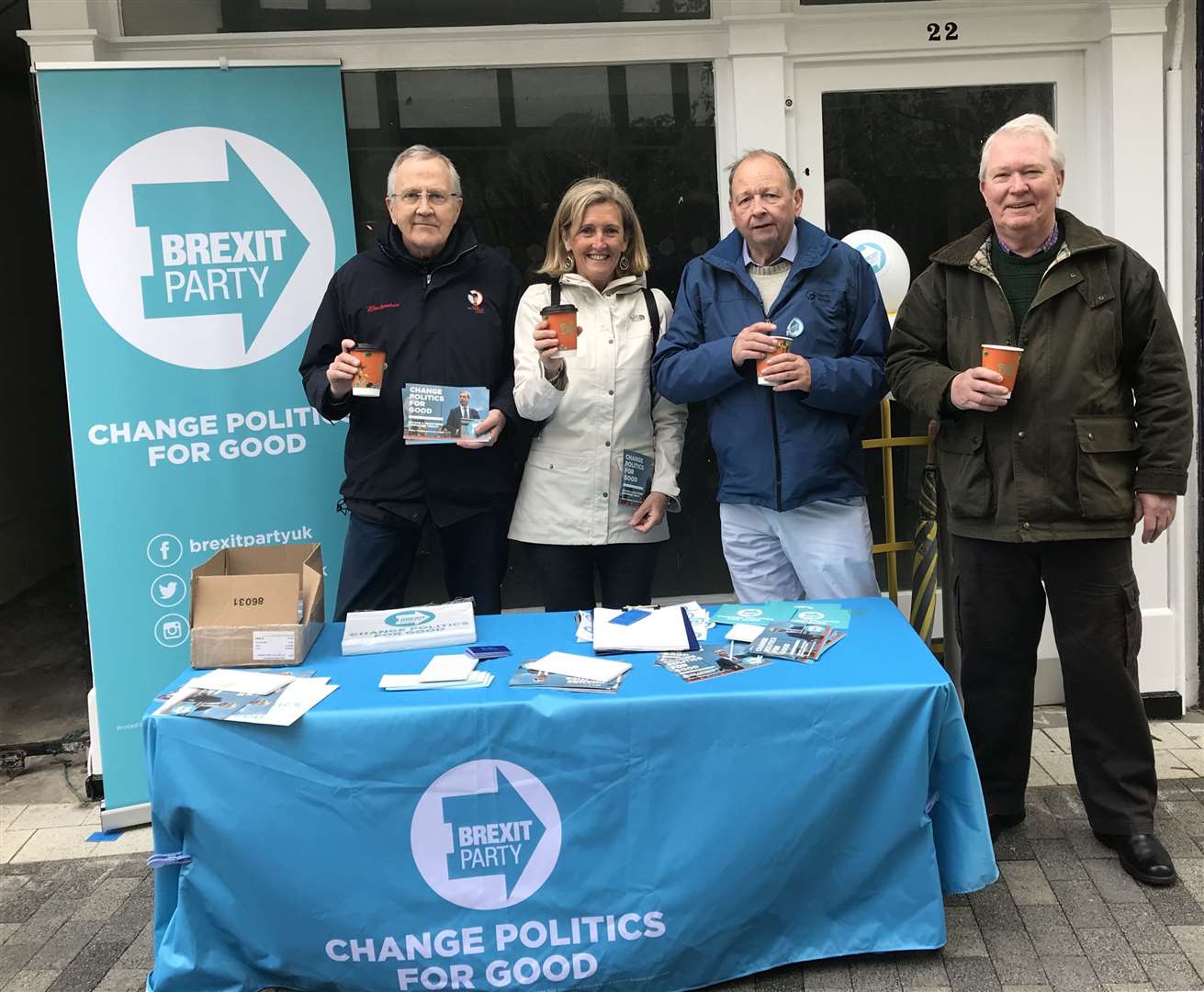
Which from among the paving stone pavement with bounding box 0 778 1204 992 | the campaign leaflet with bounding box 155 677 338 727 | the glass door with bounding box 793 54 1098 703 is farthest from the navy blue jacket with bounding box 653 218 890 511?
the campaign leaflet with bounding box 155 677 338 727

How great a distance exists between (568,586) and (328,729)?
114cm

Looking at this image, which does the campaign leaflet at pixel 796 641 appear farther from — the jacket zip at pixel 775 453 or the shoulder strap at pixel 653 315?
the shoulder strap at pixel 653 315


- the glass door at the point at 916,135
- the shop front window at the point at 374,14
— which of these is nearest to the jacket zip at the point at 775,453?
the glass door at the point at 916,135

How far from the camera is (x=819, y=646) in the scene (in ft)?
8.49

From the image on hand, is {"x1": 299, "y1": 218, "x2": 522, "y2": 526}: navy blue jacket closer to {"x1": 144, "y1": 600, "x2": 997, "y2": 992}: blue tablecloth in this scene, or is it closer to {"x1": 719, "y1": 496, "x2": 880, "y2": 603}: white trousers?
{"x1": 719, "y1": 496, "x2": 880, "y2": 603}: white trousers

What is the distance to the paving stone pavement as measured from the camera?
99.0 inches

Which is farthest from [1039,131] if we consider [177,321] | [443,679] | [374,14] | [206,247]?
[177,321]

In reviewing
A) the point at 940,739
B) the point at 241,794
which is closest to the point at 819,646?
the point at 940,739

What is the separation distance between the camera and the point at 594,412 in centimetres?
329

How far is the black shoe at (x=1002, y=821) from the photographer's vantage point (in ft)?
10.5

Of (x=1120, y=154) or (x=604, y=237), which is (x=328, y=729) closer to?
(x=604, y=237)

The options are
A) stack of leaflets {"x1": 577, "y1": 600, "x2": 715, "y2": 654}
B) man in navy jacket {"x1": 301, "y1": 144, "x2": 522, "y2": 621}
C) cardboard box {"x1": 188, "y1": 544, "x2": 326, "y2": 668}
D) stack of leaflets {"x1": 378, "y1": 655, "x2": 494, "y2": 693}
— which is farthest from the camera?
man in navy jacket {"x1": 301, "y1": 144, "x2": 522, "y2": 621}

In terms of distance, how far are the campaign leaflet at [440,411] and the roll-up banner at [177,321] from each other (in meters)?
0.84

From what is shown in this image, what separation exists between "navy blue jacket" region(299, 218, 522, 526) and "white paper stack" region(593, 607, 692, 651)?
30.0 inches
